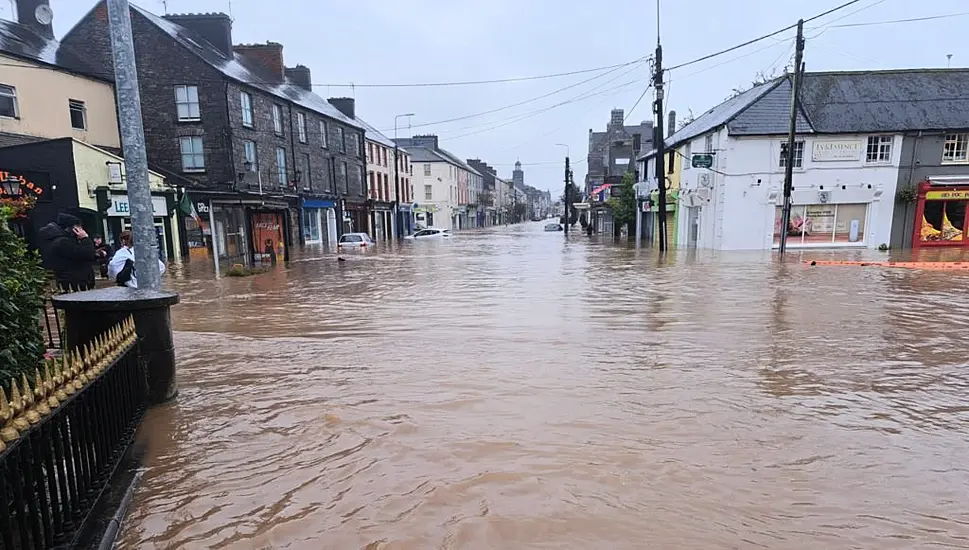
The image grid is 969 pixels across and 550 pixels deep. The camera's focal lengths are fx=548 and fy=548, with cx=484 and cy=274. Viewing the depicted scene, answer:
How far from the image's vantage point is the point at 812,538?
314 cm

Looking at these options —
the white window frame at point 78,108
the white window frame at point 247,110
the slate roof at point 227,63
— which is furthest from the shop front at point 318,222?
the white window frame at point 78,108

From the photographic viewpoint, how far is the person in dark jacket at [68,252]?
7969 millimetres

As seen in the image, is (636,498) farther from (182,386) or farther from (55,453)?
(182,386)

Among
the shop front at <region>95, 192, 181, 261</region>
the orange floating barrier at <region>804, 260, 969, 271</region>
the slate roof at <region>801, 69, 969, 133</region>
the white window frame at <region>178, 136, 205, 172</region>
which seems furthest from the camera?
the white window frame at <region>178, 136, 205, 172</region>

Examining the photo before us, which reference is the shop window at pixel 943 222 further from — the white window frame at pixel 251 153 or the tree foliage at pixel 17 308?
the white window frame at pixel 251 153

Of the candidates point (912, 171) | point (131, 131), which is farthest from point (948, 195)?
point (131, 131)

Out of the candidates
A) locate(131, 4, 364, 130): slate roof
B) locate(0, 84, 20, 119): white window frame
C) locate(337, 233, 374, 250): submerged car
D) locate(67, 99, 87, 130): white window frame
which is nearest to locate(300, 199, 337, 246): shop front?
locate(337, 233, 374, 250): submerged car

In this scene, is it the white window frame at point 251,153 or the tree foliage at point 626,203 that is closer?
the white window frame at point 251,153

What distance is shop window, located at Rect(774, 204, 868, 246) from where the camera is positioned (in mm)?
25344

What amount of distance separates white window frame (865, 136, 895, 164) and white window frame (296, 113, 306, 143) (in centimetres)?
3057

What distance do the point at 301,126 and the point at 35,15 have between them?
13.3 metres

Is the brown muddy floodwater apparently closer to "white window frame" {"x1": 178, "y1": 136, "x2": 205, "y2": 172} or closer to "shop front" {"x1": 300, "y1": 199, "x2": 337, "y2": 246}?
"white window frame" {"x1": 178, "y1": 136, "x2": 205, "y2": 172}

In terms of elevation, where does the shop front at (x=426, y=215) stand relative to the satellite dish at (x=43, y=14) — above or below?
below

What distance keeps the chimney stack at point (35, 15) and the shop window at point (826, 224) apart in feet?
116
